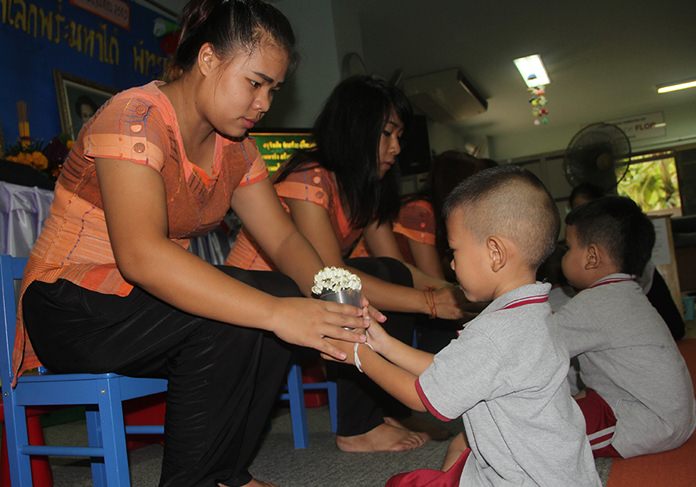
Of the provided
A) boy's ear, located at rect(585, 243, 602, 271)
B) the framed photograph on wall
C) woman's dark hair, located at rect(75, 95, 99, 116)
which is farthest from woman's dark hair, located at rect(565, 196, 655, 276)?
woman's dark hair, located at rect(75, 95, 99, 116)

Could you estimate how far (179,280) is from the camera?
1.07 meters

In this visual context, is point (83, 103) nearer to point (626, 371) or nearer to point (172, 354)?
point (172, 354)

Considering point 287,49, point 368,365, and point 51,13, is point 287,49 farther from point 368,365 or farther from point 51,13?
point 51,13

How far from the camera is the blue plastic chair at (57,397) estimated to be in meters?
1.17

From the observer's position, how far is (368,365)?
1.18 metres

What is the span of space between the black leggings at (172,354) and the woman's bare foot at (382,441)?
0.65 meters

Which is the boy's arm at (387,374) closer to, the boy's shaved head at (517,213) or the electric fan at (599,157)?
the boy's shaved head at (517,213)

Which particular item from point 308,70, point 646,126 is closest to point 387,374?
point 308,70

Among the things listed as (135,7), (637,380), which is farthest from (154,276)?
(135,7)

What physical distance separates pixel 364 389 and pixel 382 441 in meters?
0.16

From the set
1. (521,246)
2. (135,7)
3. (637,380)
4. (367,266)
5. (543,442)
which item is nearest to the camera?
(543,442)

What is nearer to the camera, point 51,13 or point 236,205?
point 236,205

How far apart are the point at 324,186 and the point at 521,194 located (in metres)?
0.95

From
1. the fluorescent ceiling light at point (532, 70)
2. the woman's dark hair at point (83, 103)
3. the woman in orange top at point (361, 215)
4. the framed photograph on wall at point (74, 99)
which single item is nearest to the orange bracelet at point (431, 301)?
the woman in orange top at point (361, 215)
